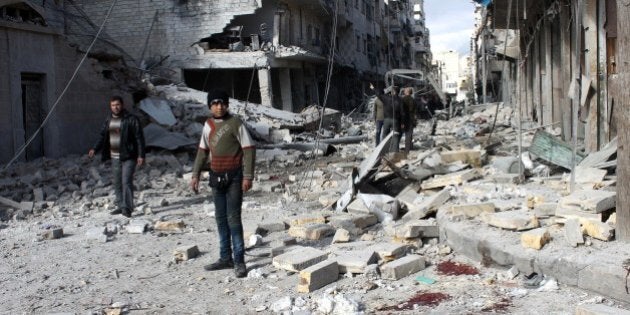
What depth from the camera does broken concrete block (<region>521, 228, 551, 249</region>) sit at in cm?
478

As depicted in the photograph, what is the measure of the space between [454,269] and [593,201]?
1.23 metres

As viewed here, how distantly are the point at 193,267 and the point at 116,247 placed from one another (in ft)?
4.48

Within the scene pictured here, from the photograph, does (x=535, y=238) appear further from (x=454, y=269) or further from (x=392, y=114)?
(x=392, y=114)

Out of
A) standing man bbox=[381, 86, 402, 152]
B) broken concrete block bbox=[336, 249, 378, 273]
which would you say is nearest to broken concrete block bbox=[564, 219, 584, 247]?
broken concrete block bbox=[336, 249, 378, 273]

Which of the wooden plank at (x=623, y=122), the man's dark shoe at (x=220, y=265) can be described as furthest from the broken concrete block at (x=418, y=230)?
the wooden plank at (x=623, y=122)

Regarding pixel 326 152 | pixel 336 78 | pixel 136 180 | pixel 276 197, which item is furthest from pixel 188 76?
pixel 276 197

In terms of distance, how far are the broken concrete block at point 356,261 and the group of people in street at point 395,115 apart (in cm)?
700

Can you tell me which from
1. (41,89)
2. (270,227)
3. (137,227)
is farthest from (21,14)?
(270,227)

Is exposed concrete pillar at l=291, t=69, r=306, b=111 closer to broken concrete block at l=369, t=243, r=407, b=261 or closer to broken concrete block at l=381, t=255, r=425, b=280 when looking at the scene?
broken concrete block at l=369, t=243, r=407, b=261

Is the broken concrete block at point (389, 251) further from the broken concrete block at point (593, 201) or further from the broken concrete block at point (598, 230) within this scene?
the broken concrete block at point (598, 230)

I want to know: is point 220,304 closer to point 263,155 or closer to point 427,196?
point 427,196

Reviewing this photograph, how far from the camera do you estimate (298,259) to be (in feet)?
17.5

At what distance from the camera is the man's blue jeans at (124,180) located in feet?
27.1

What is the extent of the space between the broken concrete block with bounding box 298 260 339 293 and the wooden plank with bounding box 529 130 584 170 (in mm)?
4359
